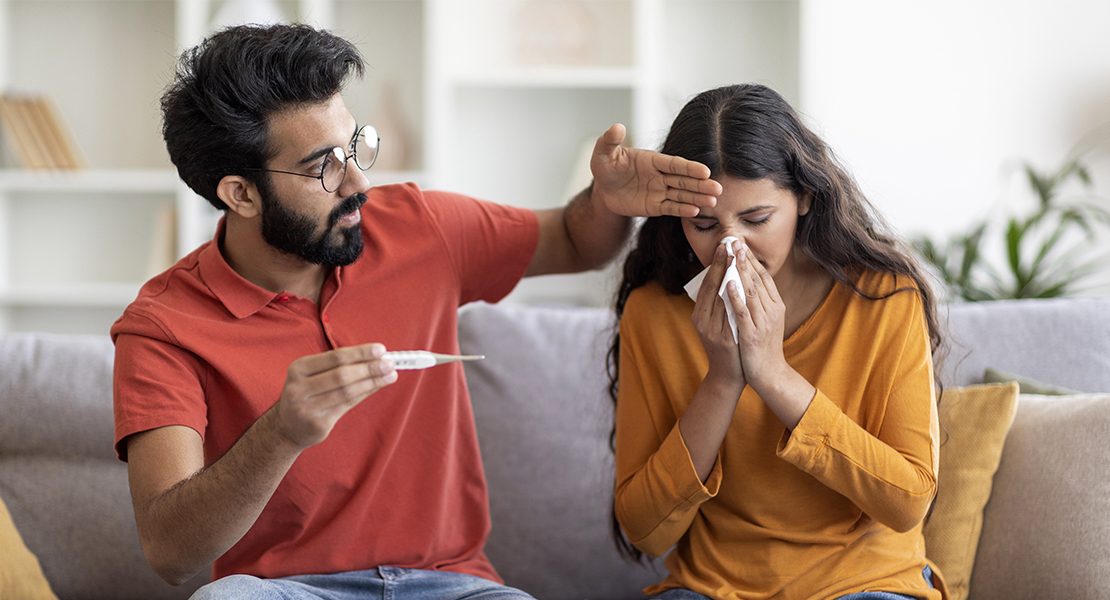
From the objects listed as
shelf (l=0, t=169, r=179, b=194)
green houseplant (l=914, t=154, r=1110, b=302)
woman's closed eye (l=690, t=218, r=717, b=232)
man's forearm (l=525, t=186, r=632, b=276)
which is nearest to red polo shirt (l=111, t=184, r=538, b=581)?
man's forearm (l=525, t=186, r=632, b=276)

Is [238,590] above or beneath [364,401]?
beneath

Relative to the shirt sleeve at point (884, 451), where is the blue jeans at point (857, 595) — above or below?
below

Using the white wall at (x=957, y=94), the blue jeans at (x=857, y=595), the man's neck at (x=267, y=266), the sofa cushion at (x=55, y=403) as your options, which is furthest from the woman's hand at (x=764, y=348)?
the white wall at (x=957, y=94)

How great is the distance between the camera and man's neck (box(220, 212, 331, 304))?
1398 mm

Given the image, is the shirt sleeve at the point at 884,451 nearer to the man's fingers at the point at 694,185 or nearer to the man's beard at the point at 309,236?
the man's fingers at the point at 694,185

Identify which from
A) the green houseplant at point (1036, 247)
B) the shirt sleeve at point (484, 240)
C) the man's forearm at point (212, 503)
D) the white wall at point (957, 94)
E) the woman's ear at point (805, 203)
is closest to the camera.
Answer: the man's forearm at point (212, 503)

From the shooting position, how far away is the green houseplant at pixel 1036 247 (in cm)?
265

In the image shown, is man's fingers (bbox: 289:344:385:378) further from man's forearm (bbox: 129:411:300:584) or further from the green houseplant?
the green houseplant

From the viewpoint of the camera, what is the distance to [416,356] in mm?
995

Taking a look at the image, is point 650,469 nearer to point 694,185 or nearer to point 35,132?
point 694,185

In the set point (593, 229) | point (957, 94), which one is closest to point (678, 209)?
point (593, 229)

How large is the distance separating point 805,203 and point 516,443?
0.77 m

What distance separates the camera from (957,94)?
325cm

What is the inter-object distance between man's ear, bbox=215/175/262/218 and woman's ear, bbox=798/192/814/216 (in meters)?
0.87
